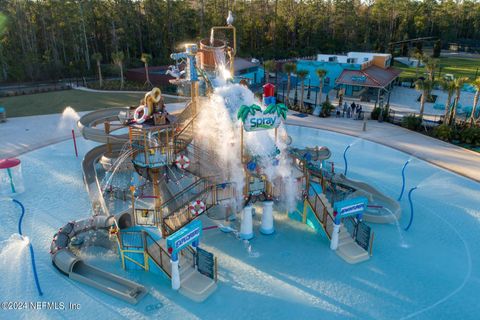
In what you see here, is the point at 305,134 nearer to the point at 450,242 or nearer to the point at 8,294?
the point at 450,242

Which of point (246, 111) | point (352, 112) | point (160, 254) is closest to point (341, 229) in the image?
point (246, 111)

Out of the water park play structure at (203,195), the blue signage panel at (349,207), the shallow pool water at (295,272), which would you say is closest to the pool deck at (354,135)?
the shallow pool water at (295,272)

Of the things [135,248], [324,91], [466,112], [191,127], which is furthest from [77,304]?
[324,91]

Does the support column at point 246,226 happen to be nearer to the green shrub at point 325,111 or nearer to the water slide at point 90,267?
the water slide at point 90,267

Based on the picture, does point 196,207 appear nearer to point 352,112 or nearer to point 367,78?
point 352,112

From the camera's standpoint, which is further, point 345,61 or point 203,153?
point 345,61
